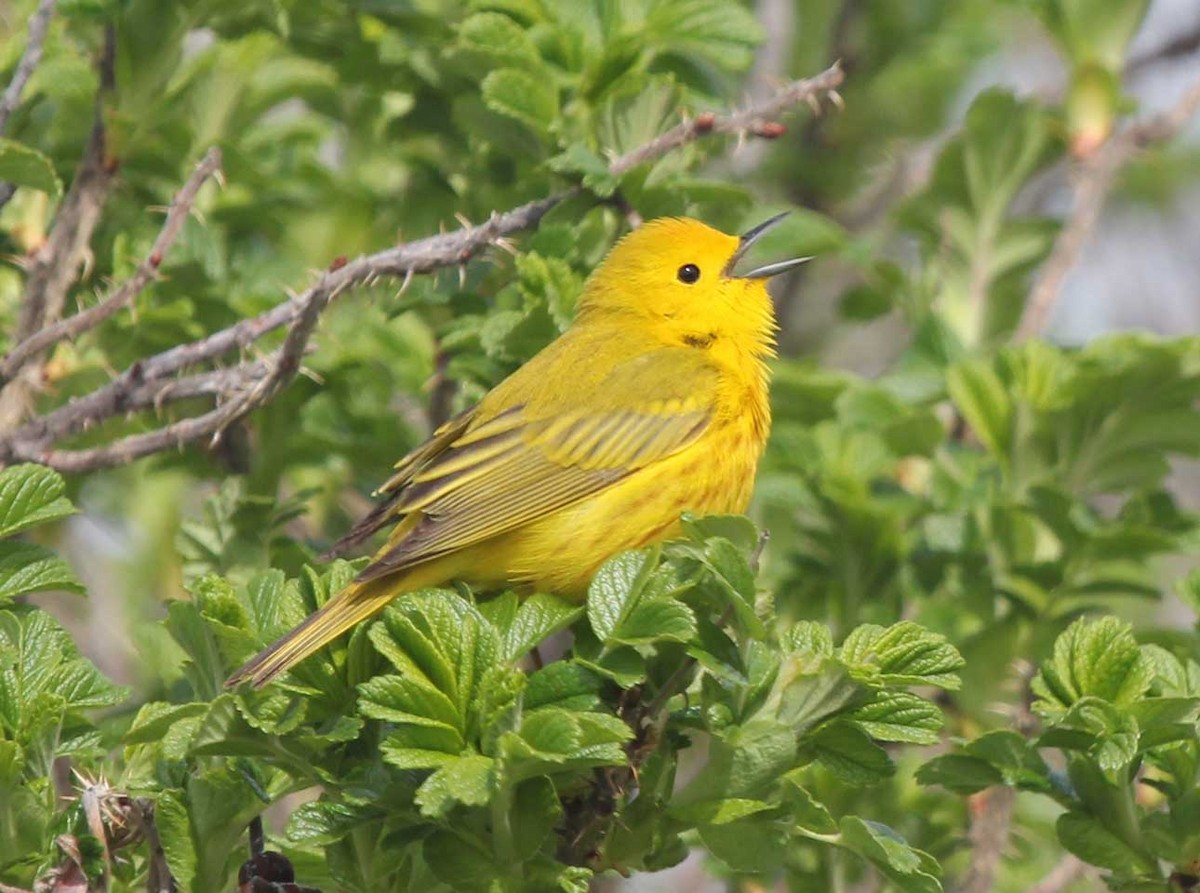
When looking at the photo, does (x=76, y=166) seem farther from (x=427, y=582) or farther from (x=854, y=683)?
(x=854, y=683)

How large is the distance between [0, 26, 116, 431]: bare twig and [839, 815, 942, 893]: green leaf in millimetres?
2471

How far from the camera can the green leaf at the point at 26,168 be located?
3783mm

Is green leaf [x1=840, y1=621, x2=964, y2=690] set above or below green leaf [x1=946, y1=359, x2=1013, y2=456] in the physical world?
above

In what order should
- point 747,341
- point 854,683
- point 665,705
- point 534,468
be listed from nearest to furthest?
1. point 854,683
2. point 665,705
3. point 534,468
4. point 747,341

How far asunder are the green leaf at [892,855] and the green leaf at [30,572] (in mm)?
1539

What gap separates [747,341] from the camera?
465 centimetres

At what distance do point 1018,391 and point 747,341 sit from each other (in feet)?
2.91

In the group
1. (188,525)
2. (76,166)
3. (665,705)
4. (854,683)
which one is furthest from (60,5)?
(854,683)

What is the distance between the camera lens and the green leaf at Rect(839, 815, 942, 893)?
2918 mm

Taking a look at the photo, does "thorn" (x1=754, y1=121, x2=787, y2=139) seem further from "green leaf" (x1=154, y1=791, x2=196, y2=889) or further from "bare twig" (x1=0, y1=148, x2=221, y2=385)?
"green leaf" (x1=154, y1=791, x2=196, y2=889)

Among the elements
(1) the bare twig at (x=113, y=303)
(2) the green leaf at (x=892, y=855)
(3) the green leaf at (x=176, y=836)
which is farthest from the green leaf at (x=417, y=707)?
(1) the bare twig at (x=113, y=303)

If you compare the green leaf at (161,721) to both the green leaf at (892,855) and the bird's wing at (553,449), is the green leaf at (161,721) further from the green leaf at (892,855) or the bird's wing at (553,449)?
the green leaf at (892,855)

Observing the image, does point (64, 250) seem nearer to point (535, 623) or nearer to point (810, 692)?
point (535, 623)

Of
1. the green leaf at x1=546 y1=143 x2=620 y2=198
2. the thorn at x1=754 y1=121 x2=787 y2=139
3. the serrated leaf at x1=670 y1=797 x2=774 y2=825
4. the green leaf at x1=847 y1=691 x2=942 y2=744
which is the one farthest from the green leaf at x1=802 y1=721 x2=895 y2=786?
the thorn at x1=754 y1=121 x2=787 y2=139
